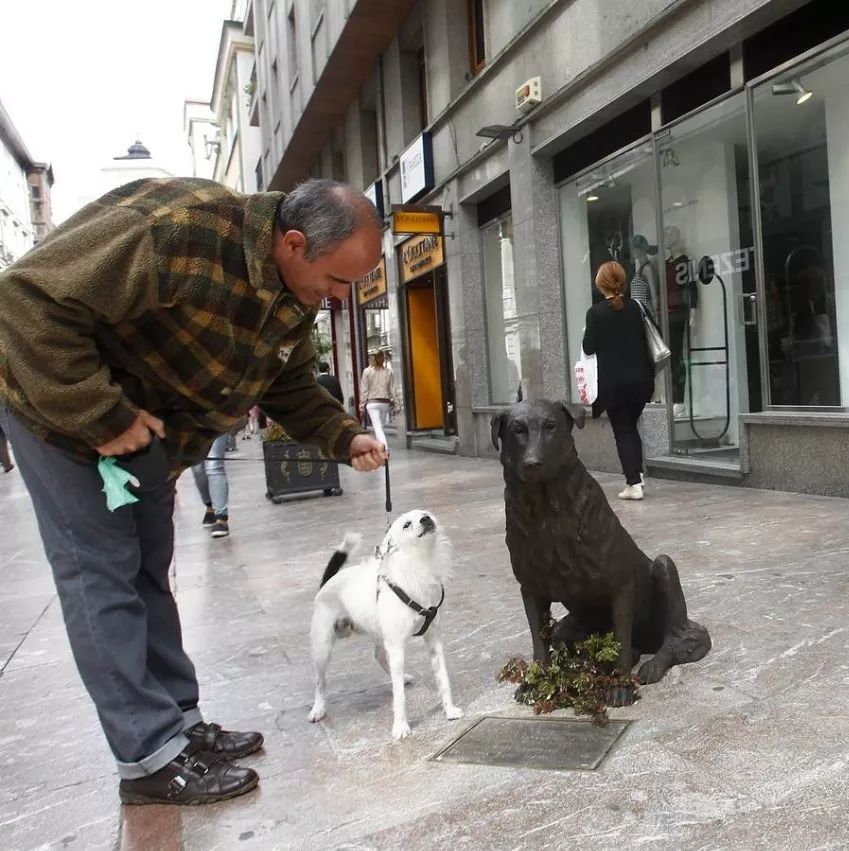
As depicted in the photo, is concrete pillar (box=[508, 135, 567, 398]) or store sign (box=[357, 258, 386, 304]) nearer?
concrete pillar (box=[508, 135, 567, 398])

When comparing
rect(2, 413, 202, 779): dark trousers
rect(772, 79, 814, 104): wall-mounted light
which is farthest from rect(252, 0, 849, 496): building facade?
rect(2, 413, 202, 779): dark trousers

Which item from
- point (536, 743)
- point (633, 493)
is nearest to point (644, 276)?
point (633, 493)

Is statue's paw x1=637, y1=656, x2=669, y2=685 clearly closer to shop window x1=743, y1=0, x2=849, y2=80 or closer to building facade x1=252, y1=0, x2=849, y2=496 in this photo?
building facade x1=252, y1=0, x2=849, y2=496

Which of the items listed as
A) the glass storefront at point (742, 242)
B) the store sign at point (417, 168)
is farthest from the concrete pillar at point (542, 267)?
the store sign at point (417, 168)

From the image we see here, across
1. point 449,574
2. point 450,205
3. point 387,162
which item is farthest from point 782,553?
point 387,162

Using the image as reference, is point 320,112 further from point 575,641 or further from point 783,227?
point 575,641

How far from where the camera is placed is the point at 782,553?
15.9 ft

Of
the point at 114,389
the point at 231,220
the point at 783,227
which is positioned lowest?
the point at 114,389

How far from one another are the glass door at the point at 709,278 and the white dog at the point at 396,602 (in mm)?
5719

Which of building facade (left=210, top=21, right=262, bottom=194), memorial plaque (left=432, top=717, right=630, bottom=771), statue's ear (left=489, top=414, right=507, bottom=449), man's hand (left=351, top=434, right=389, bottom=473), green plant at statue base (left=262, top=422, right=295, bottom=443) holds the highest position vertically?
building facade (left=210, top=21, right=262, bottom=194)

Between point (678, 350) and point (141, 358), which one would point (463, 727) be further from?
point (678, 350)

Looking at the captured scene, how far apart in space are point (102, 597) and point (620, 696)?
177cm

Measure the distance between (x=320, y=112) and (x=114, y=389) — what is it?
1813 cm

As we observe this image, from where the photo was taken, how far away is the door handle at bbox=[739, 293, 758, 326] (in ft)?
24.6
